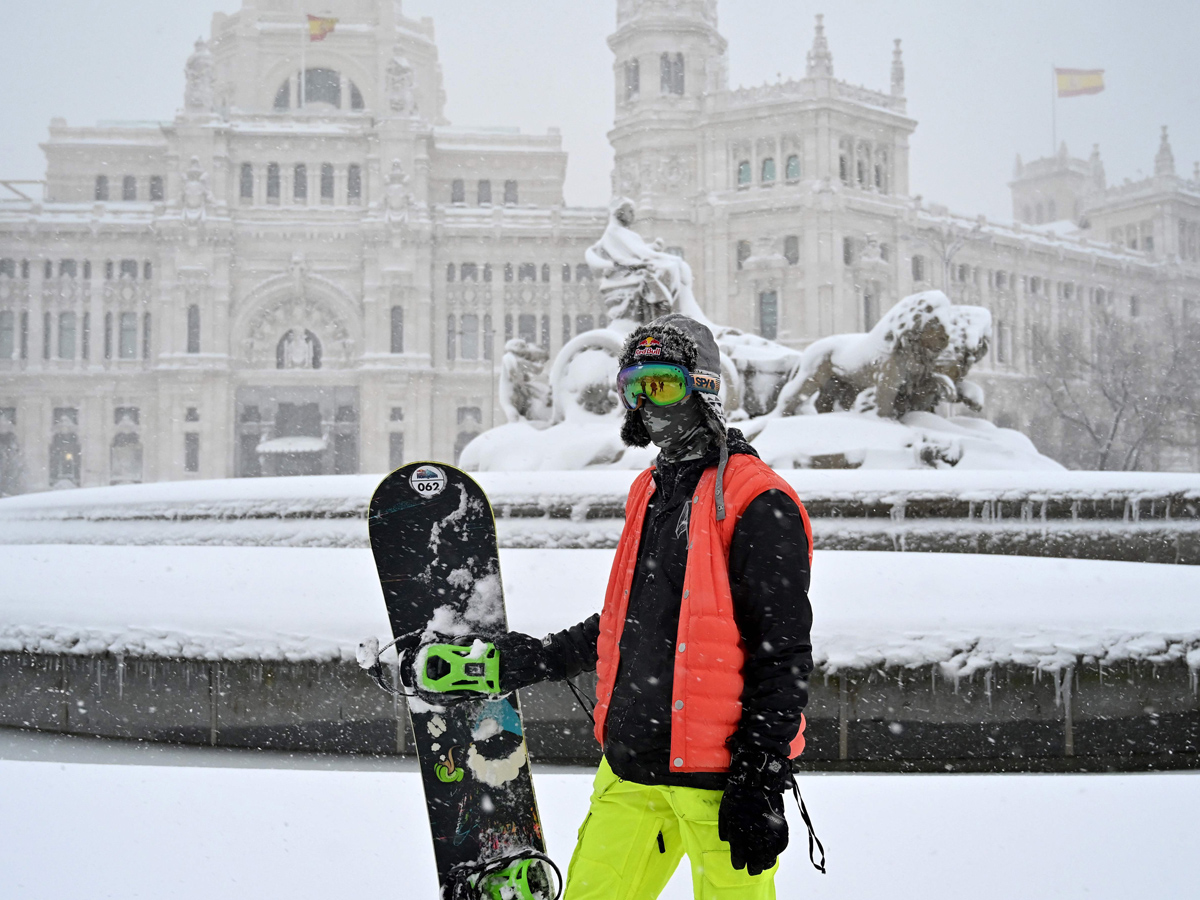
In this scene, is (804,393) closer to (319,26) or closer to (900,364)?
(900,364)

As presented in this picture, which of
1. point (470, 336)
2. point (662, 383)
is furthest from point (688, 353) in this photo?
point (470, 336)

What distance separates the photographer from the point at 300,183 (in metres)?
54.1

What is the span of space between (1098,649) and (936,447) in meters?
5.11

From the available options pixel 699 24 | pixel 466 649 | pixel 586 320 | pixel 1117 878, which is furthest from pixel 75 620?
pixel 699 24

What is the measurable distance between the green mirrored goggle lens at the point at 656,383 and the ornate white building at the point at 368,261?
48.9m

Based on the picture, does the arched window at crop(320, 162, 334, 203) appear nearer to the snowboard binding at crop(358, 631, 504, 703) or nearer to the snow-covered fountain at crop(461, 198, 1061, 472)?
the snow-covered fountain at crop(461, 198, 1061, 472)

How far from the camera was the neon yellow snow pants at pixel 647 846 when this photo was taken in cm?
195

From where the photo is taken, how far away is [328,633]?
4.58 m

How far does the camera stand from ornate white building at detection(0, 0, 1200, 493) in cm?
5134

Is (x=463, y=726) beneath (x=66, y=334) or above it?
beneath

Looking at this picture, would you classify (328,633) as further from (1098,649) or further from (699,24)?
(699,24)

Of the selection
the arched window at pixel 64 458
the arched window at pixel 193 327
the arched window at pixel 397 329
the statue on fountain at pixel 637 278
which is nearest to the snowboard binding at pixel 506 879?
the statue on fountain at pixel 637 278

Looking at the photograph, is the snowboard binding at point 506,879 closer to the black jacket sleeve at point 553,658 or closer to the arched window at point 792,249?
the black jacket sleeve at point 553,658

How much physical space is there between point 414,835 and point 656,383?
1.86m
